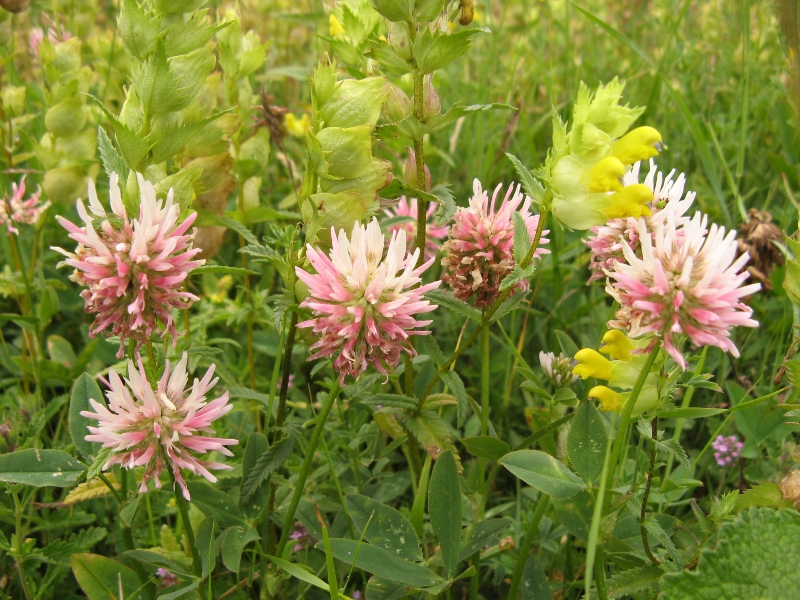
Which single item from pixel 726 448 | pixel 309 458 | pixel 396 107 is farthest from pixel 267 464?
pixel 726 448

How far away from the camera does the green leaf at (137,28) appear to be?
1.25 metres

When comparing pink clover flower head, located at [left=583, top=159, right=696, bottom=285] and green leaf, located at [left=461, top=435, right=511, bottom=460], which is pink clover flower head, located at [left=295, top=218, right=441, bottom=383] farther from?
pink clover flower head, located at [left=583, top=159, right=696, bottom=285]

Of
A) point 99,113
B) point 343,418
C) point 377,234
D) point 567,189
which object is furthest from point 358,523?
point 99,113

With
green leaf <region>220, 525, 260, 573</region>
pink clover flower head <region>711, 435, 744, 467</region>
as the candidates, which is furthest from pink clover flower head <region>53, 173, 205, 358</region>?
pink clover flower head <region>711, 435, 744, 467</region>

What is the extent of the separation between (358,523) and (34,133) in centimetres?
218

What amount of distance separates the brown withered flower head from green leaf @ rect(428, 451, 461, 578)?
1.22 m

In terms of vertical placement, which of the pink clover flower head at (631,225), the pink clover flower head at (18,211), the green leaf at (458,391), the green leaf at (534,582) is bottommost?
the green leaf at (534,582)

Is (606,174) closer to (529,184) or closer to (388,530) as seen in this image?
(529,184)

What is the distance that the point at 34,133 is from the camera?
2773mm

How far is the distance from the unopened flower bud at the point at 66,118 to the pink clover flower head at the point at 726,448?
6.28 ft

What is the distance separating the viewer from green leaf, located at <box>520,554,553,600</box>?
1.41 metres

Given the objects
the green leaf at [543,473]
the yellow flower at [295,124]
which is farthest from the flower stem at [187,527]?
the yellow flower at [295,124]

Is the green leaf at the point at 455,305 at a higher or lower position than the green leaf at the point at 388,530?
higher

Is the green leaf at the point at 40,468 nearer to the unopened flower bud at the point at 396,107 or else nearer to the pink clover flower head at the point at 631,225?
the unopened flower bud at the point at 396,107
